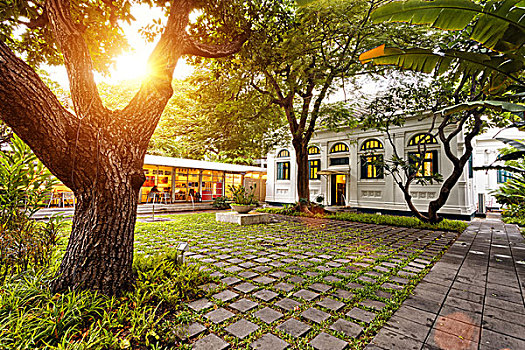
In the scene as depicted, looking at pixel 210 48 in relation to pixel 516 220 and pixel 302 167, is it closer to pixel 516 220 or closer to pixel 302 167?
pixel 302 167

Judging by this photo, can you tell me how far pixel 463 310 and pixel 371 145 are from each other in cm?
1397

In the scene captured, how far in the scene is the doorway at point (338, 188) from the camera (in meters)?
16.8

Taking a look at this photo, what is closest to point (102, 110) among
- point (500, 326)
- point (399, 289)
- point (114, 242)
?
point (114, 242)

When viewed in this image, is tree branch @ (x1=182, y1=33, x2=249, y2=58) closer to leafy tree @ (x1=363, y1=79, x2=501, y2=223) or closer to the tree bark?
leafy tree @ (x1=363, y1=79, x2=501, y2=223)

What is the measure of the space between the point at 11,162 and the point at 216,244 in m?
4.01

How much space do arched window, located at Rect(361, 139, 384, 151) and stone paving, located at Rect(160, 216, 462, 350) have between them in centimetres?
985

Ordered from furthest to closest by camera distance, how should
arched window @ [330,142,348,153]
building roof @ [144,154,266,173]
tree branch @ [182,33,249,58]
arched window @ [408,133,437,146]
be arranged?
arched window @ [330,142,348,153] < building roof @ [144,154,266,173] < arched window @ [408,133,437,146] < tree branch @ [182,33,249,58]

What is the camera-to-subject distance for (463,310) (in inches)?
110

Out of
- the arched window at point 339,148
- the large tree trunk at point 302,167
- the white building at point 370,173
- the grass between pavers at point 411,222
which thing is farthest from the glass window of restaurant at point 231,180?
the grass between pavers at point 411,222

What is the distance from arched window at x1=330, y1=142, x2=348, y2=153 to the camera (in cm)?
1667

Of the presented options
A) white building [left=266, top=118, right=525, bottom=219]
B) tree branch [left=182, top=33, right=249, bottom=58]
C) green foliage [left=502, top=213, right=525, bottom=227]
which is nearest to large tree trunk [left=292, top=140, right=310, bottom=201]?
white building [left=266, top=118, right=525, bottom=219]

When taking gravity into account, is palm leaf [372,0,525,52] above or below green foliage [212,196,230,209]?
above

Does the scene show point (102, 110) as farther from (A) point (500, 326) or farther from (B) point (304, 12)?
(B) point (304, 12)

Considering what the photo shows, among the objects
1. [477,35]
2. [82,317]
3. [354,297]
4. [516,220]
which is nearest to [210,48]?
[477,35]
